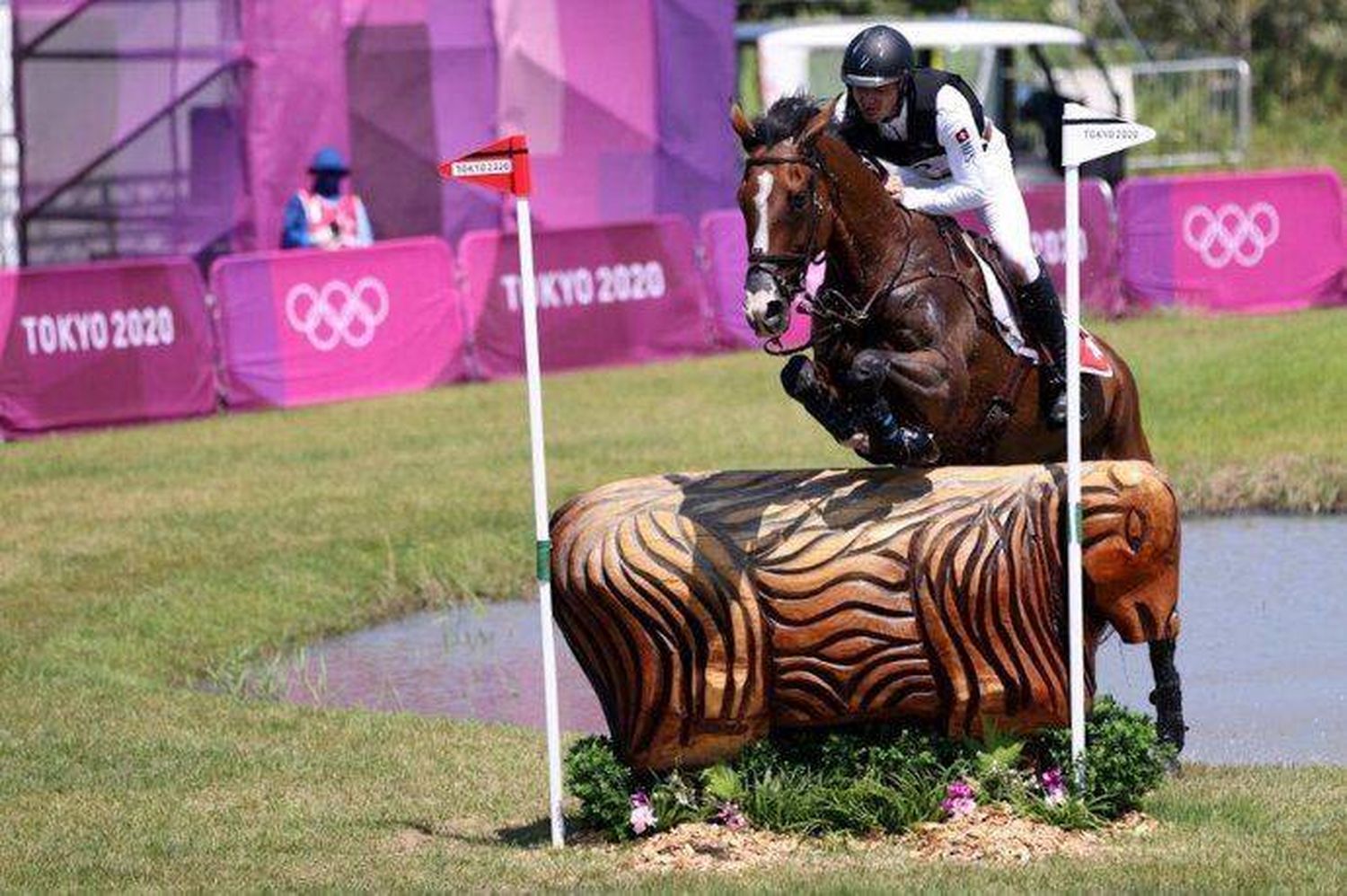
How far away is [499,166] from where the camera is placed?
30.4 feet

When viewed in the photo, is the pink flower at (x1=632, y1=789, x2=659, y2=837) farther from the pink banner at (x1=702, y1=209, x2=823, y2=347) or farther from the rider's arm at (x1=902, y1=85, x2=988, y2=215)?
the pink banner at (x1=702, y1=209, x2=823, y2=347)

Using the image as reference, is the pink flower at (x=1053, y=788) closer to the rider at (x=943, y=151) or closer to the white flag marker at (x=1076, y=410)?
the white flag marker at (x=1076, y=410)

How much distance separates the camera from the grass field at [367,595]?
352 inches

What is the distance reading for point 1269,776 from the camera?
988 centimetres

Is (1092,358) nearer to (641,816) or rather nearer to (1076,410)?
(1076,410)

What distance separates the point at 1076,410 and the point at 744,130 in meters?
1.53

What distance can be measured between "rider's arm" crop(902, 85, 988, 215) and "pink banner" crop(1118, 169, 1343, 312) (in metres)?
15.1

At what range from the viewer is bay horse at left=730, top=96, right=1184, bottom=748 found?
28.8 feet

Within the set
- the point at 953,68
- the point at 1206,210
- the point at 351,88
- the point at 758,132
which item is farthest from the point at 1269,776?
the point at 953,68

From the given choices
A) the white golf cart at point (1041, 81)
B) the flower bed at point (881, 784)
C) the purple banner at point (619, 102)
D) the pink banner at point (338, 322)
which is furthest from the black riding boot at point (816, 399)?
the white golf cart at point (1041, 81)

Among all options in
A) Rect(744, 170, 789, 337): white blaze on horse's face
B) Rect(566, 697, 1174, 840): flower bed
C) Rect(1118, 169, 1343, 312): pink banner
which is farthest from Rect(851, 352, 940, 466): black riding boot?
Rect(1118, 169, 1343, 312): pink banner

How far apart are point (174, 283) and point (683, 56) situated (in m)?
9.14

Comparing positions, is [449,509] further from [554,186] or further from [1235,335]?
[554,186]

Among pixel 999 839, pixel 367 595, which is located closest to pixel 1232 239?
pixel 367 595
